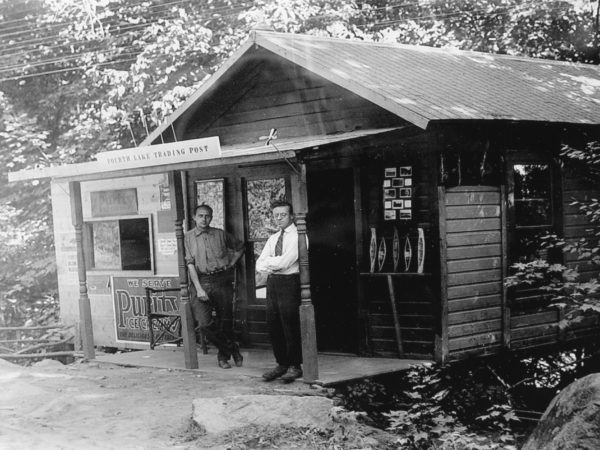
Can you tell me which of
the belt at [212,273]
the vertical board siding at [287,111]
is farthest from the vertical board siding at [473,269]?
the belt at [212,273]

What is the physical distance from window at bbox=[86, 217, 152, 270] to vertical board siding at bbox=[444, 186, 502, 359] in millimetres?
5186

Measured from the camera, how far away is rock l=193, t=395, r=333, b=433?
699 centimetres

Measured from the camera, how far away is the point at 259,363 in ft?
32.4

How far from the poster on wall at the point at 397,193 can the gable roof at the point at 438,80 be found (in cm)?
96

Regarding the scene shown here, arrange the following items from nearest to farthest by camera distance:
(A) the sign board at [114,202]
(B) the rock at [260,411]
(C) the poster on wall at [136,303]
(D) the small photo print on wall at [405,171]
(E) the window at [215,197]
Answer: (B) the rock at [260,411], (D) the small photo print on wall at [405,171], (E) the window at [215,197], (C) the poster on wall at [136,303], (A) the sign board at [114,202]

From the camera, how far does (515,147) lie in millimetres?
9844

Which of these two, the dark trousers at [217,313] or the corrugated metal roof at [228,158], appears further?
the dark trousers at [217,313]

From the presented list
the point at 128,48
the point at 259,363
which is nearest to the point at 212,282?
the point at 259,363

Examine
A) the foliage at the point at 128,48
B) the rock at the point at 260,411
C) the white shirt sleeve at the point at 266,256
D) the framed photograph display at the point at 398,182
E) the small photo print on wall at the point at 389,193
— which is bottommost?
the rock at the point at 260,411

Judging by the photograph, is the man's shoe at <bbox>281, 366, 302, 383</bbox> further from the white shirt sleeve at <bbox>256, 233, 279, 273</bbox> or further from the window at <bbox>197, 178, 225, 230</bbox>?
the window at <bbox>197, 178, 225, 230</bbox>

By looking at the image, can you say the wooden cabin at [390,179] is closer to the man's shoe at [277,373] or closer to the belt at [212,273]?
the belt at [212,273]

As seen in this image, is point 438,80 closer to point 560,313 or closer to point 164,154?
point 560,313

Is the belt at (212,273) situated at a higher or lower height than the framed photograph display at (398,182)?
lower

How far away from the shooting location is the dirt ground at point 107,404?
6.83 m
